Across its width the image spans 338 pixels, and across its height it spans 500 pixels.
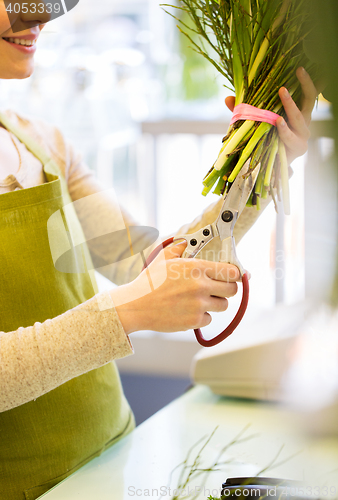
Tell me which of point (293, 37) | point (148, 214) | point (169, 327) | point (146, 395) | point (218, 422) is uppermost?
point (293, 37)

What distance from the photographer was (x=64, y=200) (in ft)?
1.90

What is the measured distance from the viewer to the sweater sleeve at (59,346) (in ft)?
1.42

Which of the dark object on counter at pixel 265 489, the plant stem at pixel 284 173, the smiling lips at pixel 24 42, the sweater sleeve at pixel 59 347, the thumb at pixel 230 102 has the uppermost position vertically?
the smiling lips at pixel 24 42

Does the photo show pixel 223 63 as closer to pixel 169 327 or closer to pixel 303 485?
pixel 169 327

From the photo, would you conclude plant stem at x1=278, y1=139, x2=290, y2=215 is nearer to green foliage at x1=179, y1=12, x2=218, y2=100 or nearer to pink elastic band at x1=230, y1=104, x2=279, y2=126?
pink elastic band at x1=230, y1=104, x2=279, y2=126

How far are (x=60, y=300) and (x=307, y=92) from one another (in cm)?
35

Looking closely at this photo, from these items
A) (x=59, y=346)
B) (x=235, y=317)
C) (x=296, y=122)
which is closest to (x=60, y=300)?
(x=59, y=346)

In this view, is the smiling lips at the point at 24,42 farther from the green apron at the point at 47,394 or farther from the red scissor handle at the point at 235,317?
the red scissor handle at the point at 235,317

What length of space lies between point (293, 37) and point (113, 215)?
0.77ft

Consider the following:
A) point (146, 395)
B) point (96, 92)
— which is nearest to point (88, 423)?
point (96, 92)

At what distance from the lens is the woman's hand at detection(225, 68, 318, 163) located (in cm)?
40

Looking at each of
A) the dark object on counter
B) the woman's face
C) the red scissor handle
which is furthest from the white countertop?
the woman's face

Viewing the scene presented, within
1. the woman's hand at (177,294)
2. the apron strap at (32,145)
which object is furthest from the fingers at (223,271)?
the apron strap at (32,145)

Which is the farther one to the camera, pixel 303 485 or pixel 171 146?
pixel 171 146
